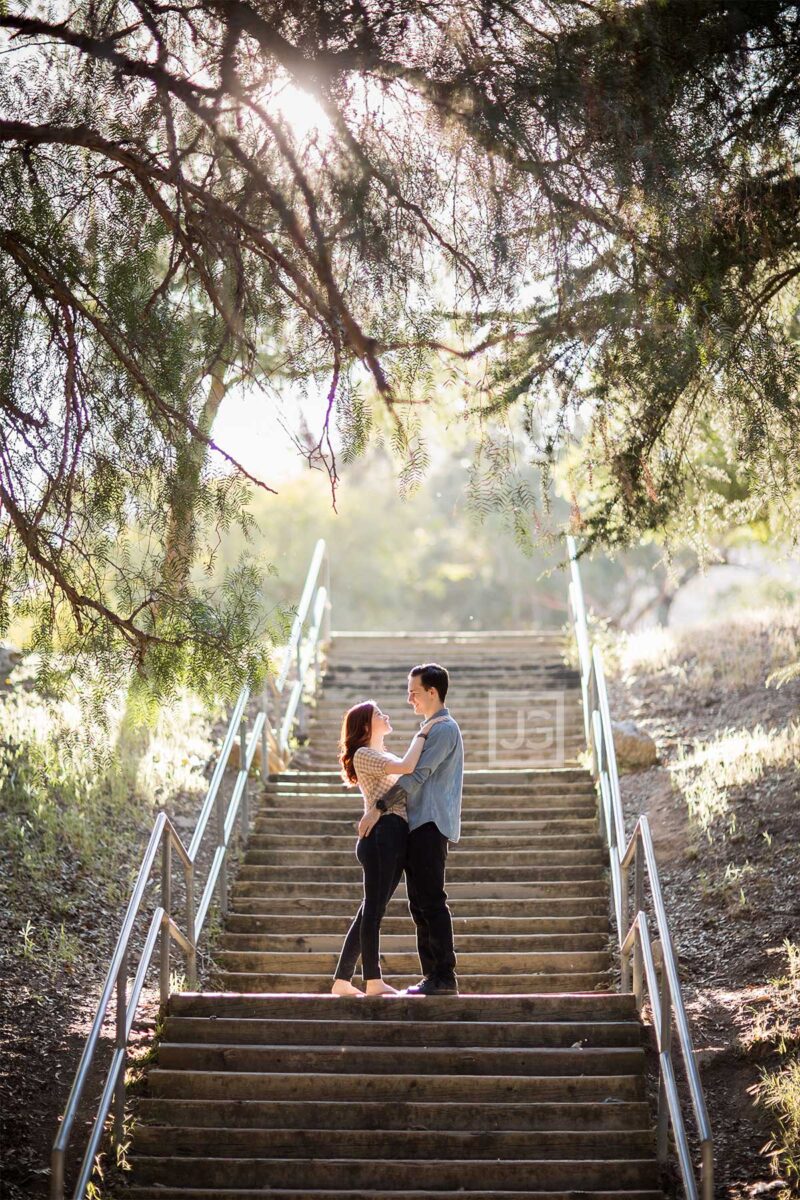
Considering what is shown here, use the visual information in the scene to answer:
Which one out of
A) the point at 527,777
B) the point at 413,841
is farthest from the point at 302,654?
the point at 413,841

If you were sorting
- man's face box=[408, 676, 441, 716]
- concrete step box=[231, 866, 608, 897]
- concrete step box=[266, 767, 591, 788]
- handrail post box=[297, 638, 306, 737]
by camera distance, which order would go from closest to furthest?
man's face box=[408, 676, 441, 716] < concrete step box=[231, 866, 608, 897] < concrete step box=[266, 767, 591, 788] < handrail post box=[297, 638, 306, 737]

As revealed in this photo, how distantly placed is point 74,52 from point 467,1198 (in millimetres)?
4789

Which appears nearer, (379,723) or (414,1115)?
(414,1115)

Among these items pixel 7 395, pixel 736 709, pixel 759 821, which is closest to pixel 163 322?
pixel 7 395

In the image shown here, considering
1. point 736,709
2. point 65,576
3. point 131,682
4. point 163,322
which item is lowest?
point 131,682

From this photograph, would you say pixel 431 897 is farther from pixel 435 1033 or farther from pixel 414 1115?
pixel 414 1115

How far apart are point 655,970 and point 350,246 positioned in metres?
3.32

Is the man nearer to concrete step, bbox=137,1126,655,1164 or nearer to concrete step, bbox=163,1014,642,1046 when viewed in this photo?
concrete step, bbox=163,1014,642,1046

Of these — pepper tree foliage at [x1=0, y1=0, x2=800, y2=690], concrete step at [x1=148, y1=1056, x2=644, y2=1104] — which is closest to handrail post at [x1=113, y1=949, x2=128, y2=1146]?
concrete step at [x1=148, y1=1056, x2=644, y2=1104]

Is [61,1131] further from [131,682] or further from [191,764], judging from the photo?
[191,764]

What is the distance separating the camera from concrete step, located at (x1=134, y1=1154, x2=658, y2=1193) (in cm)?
482

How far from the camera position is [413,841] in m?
5.80

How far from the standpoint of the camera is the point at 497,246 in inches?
207

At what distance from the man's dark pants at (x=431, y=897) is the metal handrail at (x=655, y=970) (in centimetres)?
87
